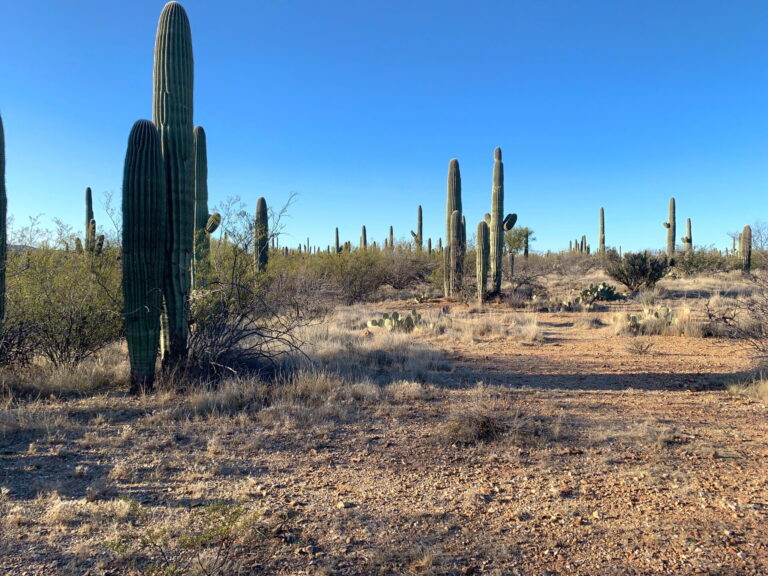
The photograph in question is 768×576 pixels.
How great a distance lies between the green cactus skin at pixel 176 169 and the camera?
22.2 feet

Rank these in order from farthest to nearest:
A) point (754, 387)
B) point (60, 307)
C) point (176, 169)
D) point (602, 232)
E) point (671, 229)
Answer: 1. point (602, 232)
2. point (671, 229)
3. point (60, 307)
4. point (176, 169)
5. point (754, 387)

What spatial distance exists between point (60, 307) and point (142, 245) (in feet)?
6.79

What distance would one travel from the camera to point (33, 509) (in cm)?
348

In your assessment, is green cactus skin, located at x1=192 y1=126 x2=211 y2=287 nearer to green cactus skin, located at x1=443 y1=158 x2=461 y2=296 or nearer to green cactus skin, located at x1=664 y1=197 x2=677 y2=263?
green cactus skin, located at x1=443 y1=158 x2=461 y2=296

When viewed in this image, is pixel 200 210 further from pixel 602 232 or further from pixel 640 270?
pixel 602 232

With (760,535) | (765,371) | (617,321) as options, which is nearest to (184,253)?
(760,535)

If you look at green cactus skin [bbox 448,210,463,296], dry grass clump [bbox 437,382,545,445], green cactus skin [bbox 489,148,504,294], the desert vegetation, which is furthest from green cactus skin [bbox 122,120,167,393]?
green cactus skin [bbox 448,210,463,296]

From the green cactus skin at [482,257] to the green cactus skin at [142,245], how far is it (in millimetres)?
13273

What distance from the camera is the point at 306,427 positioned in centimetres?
535

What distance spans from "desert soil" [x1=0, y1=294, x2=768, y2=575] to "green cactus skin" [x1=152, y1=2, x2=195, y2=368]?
1256 mm

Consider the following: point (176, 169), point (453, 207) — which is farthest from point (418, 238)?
point (176, 169)

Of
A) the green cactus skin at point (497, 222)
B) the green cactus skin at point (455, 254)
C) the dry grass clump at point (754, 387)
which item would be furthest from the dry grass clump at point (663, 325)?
the green cactus skin at point (455, 254)

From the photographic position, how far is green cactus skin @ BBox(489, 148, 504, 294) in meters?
18.3

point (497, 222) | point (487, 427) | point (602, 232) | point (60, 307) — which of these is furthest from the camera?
point (602, 232)
